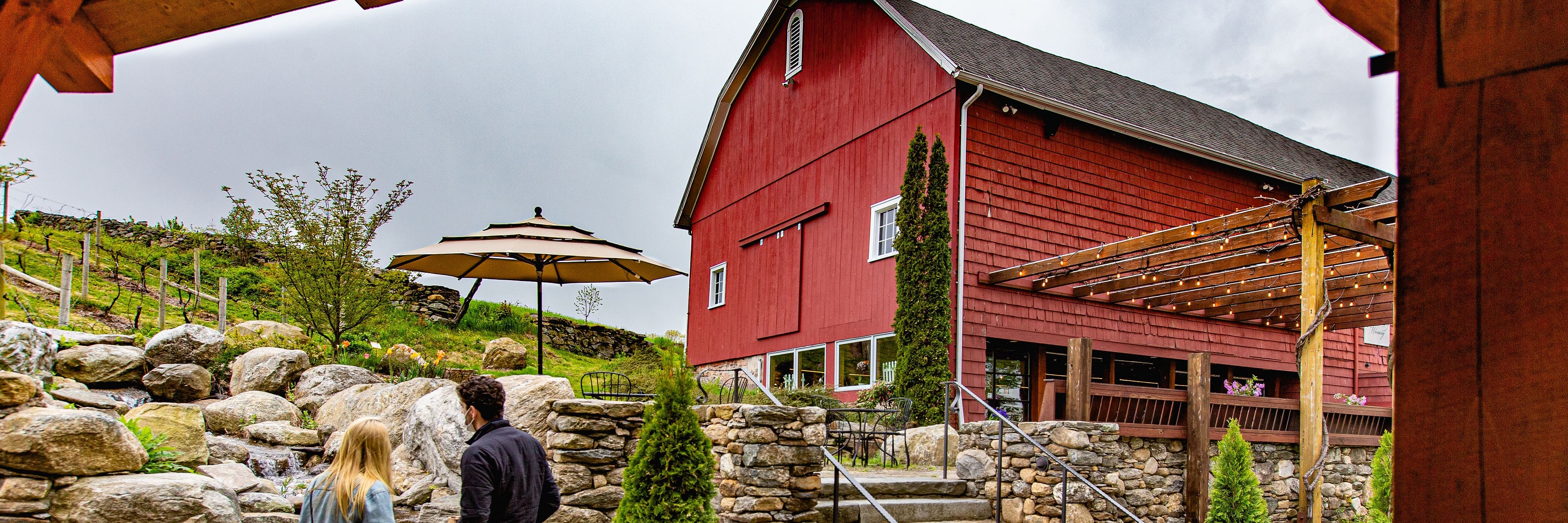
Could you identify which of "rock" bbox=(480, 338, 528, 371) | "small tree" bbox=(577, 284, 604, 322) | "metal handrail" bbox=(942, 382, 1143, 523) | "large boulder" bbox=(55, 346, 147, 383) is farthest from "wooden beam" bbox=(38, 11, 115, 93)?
"small tree" bbox=(577, 284, 604, 322)

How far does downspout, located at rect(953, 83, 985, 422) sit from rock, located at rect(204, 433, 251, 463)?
8.40m

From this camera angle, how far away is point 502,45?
63.0ft

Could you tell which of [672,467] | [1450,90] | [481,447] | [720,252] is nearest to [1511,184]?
[1450,90]

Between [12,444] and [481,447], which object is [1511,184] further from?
[12,444]

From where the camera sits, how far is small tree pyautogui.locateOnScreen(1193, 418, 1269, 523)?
8.70 metres

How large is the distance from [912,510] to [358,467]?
17.1ft

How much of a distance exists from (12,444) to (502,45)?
47.0 feet

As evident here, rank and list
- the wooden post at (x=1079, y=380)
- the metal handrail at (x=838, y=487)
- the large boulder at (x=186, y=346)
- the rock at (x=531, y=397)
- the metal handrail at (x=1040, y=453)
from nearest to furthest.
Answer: the metal handrail at (x=838, y=487) → the rock at (x=531, y=397) → the metal handrail at (x=1040, y=453) → the wooden post at (x=1079, y=380) → the large boulder at (x=186, y=346)

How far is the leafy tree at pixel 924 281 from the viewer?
1192 centimetres

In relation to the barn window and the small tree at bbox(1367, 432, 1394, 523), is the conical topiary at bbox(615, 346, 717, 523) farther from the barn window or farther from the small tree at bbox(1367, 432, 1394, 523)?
the barn window

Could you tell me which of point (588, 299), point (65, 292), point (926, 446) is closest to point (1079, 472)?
point (926, 446)

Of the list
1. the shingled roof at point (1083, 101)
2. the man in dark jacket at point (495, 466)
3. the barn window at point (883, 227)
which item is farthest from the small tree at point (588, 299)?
the man in dark jacket at point (495, 466)

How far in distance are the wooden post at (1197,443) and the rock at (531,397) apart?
258 inches

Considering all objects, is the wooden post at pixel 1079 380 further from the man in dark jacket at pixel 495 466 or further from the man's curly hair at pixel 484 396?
the man's curly hair at pixel 484 396
